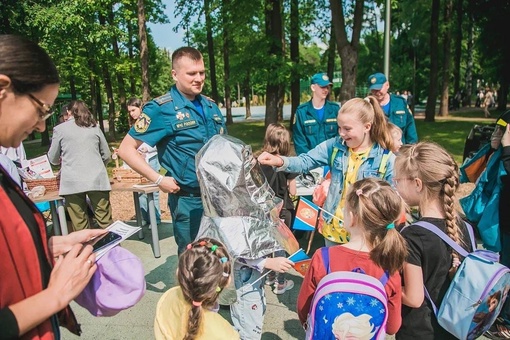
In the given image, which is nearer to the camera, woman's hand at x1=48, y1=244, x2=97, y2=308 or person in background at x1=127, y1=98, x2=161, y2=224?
woman's hand at x1=48, y1=244, x2=97, y2=308

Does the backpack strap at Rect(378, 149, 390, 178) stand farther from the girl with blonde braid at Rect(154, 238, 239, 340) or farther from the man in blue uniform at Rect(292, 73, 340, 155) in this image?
the man in blue uniform at Rect(292, 73, 340, 155)

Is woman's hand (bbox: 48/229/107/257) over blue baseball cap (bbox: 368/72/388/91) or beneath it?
beneath

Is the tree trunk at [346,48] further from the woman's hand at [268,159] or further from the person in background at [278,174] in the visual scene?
the woman's hand at [268,159]

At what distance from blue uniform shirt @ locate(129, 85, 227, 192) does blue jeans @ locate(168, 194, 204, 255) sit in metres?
0.10

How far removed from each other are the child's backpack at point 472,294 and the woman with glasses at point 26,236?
169 centimetres

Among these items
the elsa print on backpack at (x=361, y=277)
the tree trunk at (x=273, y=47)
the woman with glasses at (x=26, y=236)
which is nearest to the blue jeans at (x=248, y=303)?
the elsa print on backpack at (x=361, y=277)

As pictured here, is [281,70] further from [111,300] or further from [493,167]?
[111,300]

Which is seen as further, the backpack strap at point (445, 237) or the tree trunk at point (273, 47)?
the tree trunk at point (273, 47)

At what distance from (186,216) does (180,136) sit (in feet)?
2.10

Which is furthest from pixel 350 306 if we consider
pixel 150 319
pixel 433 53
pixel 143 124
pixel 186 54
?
pixel 433 53

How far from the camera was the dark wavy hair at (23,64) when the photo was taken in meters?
1.16

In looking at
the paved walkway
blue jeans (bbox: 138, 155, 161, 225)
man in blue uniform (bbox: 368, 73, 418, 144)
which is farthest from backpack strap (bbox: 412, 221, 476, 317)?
blue jeans (bbox: 138, 155, 161, 225)

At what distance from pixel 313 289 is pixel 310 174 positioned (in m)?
3.59

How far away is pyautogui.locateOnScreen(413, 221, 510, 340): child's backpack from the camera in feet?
6.17
